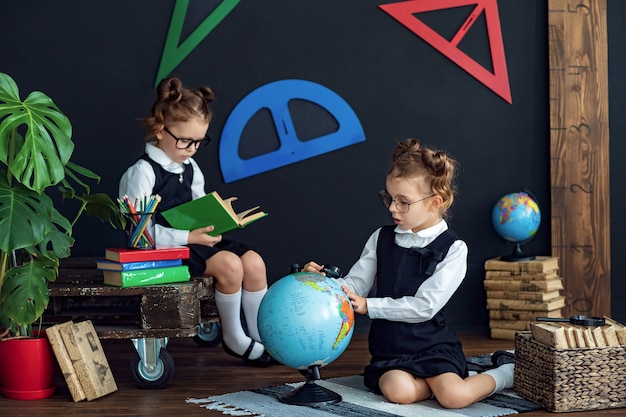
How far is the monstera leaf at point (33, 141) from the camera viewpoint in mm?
3307

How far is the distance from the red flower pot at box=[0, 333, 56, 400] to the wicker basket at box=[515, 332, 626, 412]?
182cm

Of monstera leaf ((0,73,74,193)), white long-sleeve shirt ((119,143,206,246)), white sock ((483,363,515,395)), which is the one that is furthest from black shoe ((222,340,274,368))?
monstera leaf ((0,73,74,193))

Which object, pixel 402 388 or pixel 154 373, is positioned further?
pixel 154 373

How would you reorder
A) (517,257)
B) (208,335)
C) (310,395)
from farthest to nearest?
(517,257) < (208,335) < (310,395)

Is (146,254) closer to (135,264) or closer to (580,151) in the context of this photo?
(135,264)

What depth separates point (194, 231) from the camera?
3.91m

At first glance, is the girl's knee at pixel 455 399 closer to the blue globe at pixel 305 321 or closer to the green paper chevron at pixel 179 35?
the blue globe at pixel 305 321

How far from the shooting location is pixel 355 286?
3.61 metres

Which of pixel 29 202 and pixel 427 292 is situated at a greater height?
pixel 29 202

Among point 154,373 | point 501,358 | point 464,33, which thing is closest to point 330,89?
point 464,33

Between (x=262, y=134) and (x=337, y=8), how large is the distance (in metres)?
0.76

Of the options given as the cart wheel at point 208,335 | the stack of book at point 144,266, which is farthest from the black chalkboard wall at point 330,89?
the stack of book at point 144,266

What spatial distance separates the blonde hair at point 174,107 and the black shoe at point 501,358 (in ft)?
5.22

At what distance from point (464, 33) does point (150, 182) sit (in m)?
1.88
